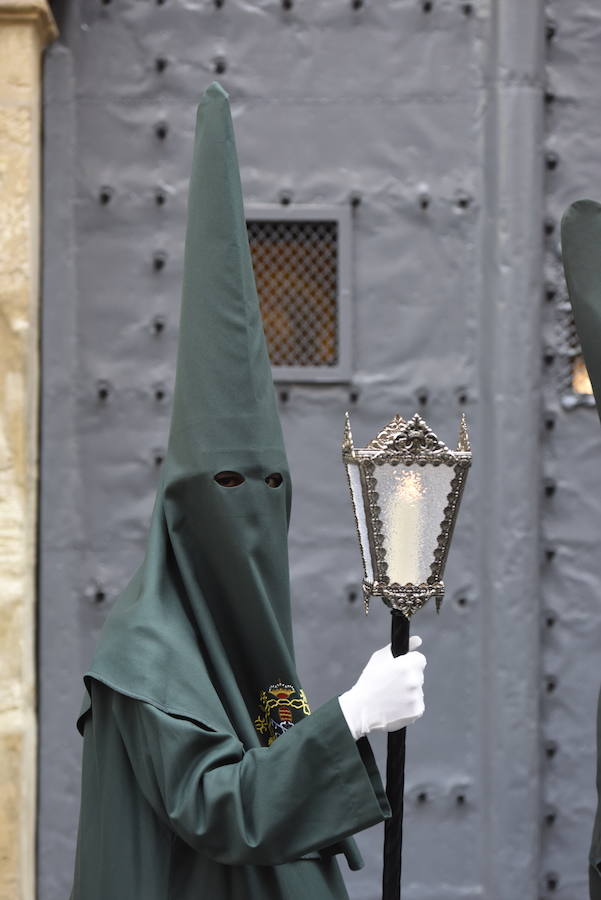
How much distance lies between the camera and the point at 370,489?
1974mm

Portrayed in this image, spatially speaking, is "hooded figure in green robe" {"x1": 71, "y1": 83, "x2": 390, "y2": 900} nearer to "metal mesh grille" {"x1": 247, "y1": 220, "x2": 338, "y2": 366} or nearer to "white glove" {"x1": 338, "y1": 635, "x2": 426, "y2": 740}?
"white glove" {"x1": 338, "y1": 635, "x2": 426, "y2": 740}

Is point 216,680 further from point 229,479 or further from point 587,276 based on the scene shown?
point 587,276

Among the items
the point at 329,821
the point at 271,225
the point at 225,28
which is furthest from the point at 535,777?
the point at 225,28

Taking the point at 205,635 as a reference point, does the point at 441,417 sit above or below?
above

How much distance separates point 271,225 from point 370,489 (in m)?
2.07

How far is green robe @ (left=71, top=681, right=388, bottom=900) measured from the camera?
1935 millimetres

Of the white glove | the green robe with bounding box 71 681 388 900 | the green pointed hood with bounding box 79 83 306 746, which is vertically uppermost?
the green pointed hood with bounding box 79 83 306 746

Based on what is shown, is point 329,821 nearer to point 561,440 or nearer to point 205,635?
point 205,635

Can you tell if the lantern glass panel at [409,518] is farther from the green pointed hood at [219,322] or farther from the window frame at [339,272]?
the window frame at [339,272]

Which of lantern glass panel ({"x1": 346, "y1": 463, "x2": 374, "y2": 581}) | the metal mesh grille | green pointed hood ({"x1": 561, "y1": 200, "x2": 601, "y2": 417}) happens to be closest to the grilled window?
the metal mesh grille

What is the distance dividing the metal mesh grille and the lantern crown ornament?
197 cm

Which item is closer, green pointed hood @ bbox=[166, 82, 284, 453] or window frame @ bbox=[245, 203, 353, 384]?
green pointed hood @ bbox=[166, 82, 284, 453]

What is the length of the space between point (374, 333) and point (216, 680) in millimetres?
1887

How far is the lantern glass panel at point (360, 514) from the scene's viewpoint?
199cm
